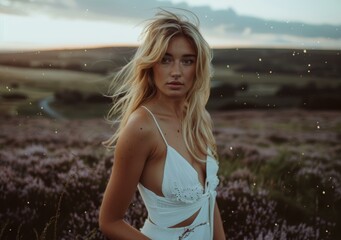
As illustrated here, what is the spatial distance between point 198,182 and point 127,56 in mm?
2214

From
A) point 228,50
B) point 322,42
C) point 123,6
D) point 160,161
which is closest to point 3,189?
point 123,6

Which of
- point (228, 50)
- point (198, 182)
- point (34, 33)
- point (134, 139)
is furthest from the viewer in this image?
point (228, 50)

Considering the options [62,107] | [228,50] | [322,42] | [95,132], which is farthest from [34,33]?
[322,42]

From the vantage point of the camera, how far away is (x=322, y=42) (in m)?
4.12

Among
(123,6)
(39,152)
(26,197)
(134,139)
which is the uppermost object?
(123,6)

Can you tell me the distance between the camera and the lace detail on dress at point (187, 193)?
2021 millimetres

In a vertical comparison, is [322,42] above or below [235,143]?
above

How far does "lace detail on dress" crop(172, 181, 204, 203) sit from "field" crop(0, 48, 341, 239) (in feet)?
6.02

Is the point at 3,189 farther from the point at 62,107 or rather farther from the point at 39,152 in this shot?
the point at 62,107

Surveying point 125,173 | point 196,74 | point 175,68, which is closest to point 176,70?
point 175,68

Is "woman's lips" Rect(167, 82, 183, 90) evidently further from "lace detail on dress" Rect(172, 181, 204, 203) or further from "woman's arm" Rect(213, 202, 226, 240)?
"woman's arm" Rect(213, 202, 226, 240)

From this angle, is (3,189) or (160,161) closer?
(160,161)

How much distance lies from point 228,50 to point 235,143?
2.44ft

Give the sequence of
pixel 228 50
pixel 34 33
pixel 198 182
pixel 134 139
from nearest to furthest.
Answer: pixel 134 139 < pixel 198 182 < pixel 34 33 < pixel 228 50
